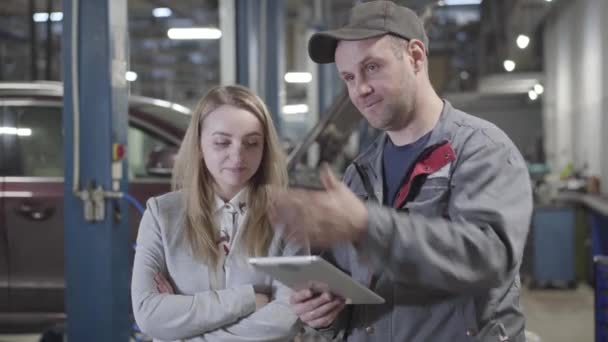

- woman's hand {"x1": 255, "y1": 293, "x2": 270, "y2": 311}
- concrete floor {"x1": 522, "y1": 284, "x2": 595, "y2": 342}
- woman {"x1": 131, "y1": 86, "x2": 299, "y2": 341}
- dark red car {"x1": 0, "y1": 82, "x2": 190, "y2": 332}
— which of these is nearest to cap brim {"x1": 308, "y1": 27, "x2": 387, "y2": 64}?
woman {"x1": 131, "y1": 86, "x2": 299, "y2": 341}

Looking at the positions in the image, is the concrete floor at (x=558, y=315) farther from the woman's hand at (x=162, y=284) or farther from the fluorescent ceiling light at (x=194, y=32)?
the fluorescent ceiling light at (x=194, y=32)

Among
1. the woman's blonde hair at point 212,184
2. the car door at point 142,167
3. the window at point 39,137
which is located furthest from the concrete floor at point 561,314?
the woman's blonde hair at point 212,184

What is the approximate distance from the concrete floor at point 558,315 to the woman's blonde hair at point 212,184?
3.47 m

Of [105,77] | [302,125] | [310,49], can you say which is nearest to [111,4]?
[105,77]

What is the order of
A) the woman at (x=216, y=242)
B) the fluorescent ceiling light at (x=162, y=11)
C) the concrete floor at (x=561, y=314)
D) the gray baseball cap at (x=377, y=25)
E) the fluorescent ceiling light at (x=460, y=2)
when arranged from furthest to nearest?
the fluorescent ceiling light at (x=460, y=2) → the fluorescent ceiling light at (x=162, y=11) → the concrete floor at (x=561, y=314) → the woman at (x=216, y=242) → the gray baseball cap at (x=377, y=25)

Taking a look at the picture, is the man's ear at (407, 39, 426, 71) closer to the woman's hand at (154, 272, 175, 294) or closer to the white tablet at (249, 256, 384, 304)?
the white tablet at (249, 256, 384, 304)

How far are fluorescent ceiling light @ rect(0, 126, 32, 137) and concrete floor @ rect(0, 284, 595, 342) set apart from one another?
1.44m

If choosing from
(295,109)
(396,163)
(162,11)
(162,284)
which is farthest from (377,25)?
(295,109)

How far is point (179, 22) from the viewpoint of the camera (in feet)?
50.2

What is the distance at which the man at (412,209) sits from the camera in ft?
4.17

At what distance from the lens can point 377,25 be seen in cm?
154

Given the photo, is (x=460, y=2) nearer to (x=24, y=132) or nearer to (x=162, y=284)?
(x=24, y=132)

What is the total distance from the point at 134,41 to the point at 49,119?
12.8m

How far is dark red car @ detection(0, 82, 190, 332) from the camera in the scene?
448cm
